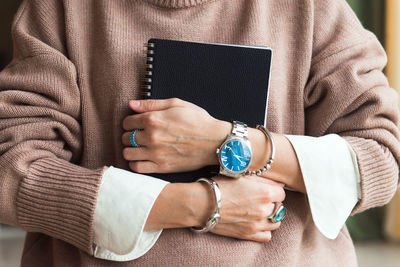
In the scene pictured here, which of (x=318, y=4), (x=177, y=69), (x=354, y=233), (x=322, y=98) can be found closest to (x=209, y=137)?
(x=177, y=69)

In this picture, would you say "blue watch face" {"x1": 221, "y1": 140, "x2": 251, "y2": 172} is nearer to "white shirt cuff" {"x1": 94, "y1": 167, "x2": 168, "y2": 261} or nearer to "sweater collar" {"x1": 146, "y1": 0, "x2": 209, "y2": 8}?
"white shirt cuff" {"x1": 94, "y1": 167, "x2": 168, "y2": 261}

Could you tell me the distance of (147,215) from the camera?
2.80ft

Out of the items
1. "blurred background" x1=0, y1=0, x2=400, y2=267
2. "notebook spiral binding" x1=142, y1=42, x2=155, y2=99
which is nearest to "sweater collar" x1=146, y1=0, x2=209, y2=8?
"notebook spiral binding" x1=142, y1=42, x2=155, y2=99

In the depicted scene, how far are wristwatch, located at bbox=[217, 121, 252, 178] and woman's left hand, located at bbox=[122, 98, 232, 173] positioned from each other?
0.06ft

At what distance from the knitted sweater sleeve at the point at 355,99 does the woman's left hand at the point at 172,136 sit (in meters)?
0.24

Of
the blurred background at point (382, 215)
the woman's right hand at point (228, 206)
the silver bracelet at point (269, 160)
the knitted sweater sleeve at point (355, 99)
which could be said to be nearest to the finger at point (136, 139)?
the woman's right hand at point (228, 206)

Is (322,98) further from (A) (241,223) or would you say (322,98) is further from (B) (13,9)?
(B) (13,9)

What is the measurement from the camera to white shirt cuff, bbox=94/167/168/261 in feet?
2.81

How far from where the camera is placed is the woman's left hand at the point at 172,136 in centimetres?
89

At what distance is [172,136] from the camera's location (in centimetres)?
90

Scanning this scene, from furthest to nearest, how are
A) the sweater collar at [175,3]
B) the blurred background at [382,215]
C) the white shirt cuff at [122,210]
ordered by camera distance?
the blurred background at [382,215] → the sweater collar at [175,3] → the white shirt cuff at [122,210]

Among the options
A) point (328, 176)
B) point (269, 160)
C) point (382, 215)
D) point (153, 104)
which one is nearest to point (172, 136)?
point (153, 104)

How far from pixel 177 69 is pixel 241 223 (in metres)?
0.32

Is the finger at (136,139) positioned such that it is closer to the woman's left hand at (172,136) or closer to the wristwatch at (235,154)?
the woman's left hand at (172,136)
